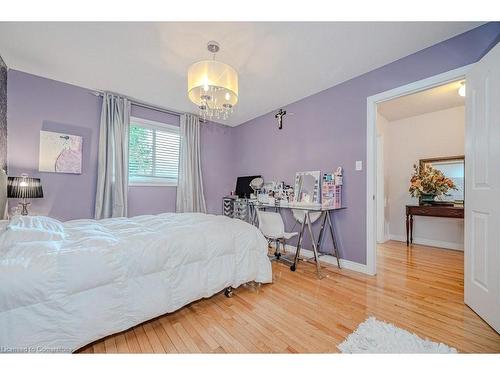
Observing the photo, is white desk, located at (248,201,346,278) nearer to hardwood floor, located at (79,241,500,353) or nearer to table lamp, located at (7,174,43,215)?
hardwood floor, located at (79,241,500,353)

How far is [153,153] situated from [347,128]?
3094 mm

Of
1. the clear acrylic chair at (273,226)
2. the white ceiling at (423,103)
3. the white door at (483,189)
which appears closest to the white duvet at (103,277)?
the clear acrylic chair at (273,226)

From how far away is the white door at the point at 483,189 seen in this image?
149 cm

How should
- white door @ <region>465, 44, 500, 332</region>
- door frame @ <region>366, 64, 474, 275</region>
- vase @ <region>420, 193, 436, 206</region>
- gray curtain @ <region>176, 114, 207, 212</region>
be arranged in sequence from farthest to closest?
gray curtain @ <region>176, 114, 207, 212</region> → vase @ <region>420, 193, 436, 206</region> → door frame @ <region>366, 64, 474, 275</region> → white door @ <region>465, 44, 500, 332</region>

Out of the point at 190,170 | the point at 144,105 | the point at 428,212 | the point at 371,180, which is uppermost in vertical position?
the point at 144,105

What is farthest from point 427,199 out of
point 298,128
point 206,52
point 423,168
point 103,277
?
point 103,277

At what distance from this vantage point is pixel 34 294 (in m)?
1.07

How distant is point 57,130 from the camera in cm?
275

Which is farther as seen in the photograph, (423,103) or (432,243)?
(432,243)

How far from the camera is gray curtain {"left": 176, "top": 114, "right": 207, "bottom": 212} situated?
377 centimetres

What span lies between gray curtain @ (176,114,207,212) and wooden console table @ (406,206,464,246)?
3.72 metres

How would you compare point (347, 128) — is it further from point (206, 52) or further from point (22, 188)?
point (22, 188)

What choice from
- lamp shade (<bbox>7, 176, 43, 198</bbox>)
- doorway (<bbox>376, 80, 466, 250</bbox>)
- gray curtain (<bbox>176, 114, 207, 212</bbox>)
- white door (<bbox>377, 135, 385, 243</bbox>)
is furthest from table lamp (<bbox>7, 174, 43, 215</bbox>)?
white door (<bbox>377, 135, 385, 243</bbox>)
